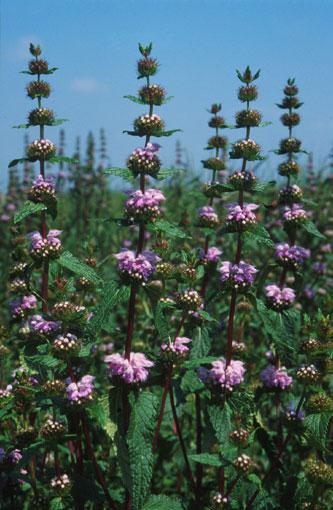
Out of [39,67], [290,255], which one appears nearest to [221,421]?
[290,255]

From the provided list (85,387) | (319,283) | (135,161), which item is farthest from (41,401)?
(319,283)

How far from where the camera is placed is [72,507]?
4.02 meters

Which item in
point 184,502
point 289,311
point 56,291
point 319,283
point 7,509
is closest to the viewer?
point 56,291

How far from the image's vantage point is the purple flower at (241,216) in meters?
3.95

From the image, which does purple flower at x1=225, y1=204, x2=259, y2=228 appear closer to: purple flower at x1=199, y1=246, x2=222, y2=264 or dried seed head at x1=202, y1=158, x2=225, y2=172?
purple flower at x1=199, y1=246, x2=222, y2=264

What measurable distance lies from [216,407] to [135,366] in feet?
2.43

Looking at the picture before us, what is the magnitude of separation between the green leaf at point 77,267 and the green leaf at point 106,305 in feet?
0.92

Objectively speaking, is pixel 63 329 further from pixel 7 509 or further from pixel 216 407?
pixel 7 509

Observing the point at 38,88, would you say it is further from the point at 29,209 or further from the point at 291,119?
the point at 291,119

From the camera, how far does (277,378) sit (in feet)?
16.1

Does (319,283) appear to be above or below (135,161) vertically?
below

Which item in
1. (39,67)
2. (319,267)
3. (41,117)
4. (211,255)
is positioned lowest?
(319,267)

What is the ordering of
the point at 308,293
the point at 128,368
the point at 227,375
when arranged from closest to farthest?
the point at 128,368
the point at 227,375
the point at 308,293

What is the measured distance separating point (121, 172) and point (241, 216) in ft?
2.93
